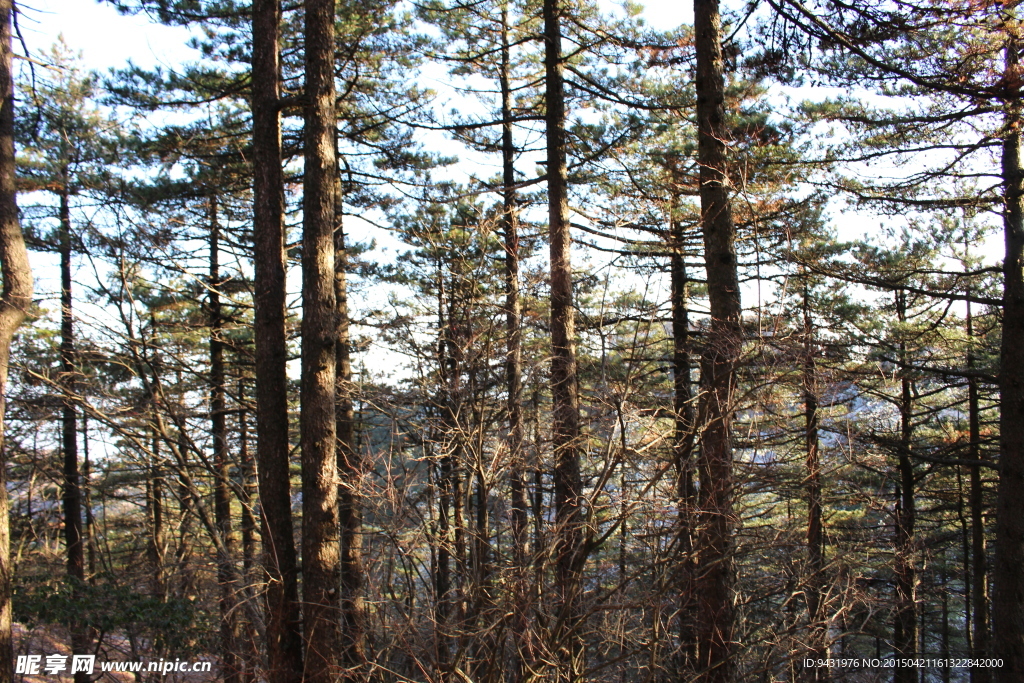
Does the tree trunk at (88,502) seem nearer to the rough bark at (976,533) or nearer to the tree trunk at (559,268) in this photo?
the tree trunk at (559,268)

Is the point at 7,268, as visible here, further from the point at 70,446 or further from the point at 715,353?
the point at 70,446

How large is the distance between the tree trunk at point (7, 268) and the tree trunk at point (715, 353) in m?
5.63

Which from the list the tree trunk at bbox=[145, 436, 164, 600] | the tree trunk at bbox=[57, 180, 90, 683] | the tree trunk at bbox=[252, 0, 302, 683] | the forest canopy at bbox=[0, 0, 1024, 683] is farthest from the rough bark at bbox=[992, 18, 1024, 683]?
the tree trunk at bbox=[57, 180, 90, 683]

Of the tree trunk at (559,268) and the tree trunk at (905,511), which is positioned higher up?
the tree trunk at (559,268)

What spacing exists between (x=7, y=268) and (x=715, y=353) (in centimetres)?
619

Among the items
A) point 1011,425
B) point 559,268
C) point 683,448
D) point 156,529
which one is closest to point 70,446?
point 156,529

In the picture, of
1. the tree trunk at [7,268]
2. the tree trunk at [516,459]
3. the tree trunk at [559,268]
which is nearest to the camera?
the tree trunk at [516,459]

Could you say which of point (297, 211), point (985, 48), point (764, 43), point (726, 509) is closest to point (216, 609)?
point (297, 211)

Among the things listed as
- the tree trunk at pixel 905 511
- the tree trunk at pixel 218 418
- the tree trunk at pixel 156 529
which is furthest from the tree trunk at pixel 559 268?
the tree trunk at pixel 905 511

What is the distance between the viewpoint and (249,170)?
9.84m

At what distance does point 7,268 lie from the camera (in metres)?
5.48

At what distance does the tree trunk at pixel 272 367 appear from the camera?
546 centimetres

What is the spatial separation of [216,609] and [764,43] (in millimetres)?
9091

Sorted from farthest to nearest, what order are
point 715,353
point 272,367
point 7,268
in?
point 272,367, point 7,268, point 715,353
